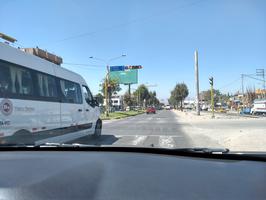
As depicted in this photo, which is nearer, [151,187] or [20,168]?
[151,187]

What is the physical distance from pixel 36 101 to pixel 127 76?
234 ft

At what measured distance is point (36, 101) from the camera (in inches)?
410

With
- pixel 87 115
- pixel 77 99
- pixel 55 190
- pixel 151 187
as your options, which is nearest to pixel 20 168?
pixel 55 190

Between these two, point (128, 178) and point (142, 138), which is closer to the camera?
point (128, 178)

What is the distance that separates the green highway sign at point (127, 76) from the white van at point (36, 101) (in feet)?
218

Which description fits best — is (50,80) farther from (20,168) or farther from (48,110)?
(20,168)

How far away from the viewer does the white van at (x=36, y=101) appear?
9.16 m

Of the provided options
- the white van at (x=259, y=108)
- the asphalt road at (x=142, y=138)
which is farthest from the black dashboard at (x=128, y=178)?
the white van at (x=259, y=108)

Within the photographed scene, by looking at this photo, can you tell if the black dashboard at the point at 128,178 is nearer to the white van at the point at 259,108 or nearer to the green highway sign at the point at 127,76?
the white van at the point at 259,108

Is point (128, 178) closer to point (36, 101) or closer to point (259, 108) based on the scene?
point (36, 101)

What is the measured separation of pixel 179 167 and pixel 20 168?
4.08ft

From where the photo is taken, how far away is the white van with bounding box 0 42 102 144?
30.0 ft

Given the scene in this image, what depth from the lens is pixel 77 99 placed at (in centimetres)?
1410

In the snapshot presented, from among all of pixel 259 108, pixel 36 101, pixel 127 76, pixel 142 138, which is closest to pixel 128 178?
pixel 36 101
